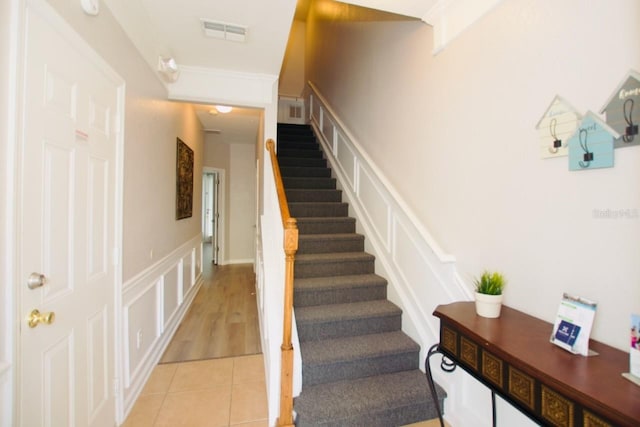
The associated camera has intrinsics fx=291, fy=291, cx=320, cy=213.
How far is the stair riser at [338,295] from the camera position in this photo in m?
2.44

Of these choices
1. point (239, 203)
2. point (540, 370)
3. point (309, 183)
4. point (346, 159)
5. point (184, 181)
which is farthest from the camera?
point (239, 203)

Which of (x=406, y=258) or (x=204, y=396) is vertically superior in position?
(x=406, y=258)

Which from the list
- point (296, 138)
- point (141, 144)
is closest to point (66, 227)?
point (141, 144)

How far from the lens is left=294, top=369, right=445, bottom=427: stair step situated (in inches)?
67.6

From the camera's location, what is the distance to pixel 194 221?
14.8 ft

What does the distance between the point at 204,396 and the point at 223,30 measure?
2.82 m

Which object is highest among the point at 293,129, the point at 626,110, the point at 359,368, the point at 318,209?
the point at 293,129

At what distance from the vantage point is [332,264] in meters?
2.78

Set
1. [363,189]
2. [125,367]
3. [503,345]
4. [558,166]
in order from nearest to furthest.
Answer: [503,345]
[558,166]
[125,367]
[363,189]

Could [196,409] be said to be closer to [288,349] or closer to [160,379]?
[160,379]

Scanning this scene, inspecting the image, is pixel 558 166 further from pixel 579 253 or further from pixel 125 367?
pixel 125 367

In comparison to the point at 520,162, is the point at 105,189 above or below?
below

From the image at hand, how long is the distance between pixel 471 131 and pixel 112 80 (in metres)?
2.21

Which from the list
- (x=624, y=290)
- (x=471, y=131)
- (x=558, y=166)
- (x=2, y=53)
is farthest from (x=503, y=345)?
(x=2, y=53)
